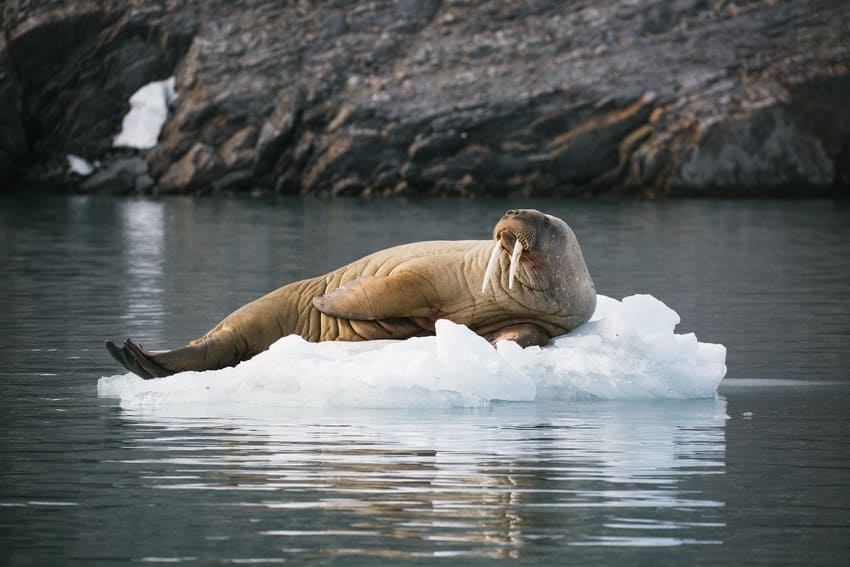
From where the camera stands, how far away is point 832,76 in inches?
1540

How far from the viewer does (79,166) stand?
42750 millimetres

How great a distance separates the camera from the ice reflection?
540cm

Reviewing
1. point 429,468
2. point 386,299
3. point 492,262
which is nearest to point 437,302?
point 386,299

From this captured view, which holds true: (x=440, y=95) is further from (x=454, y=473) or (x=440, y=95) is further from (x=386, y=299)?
(x=454, y=473)

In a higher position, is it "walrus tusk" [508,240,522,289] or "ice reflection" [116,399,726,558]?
"walrus tusk" [508,240,522,289]

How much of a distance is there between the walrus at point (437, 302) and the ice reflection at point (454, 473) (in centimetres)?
76

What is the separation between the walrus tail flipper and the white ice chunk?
1361 inches

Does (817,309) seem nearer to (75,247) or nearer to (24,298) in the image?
(24,298)

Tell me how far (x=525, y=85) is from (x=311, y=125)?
5.38m

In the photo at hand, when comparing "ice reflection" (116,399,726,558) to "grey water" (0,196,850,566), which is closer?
"grey water" (0,196,850,566)

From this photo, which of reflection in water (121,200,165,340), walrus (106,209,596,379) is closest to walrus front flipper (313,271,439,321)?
walrus (106,209,596,379)

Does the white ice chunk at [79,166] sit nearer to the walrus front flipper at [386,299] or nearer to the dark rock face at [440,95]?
the dark rock face at [440,95]

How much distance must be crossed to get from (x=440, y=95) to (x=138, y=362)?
1239 inches

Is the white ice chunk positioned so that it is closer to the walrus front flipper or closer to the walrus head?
the walrus front flipper
